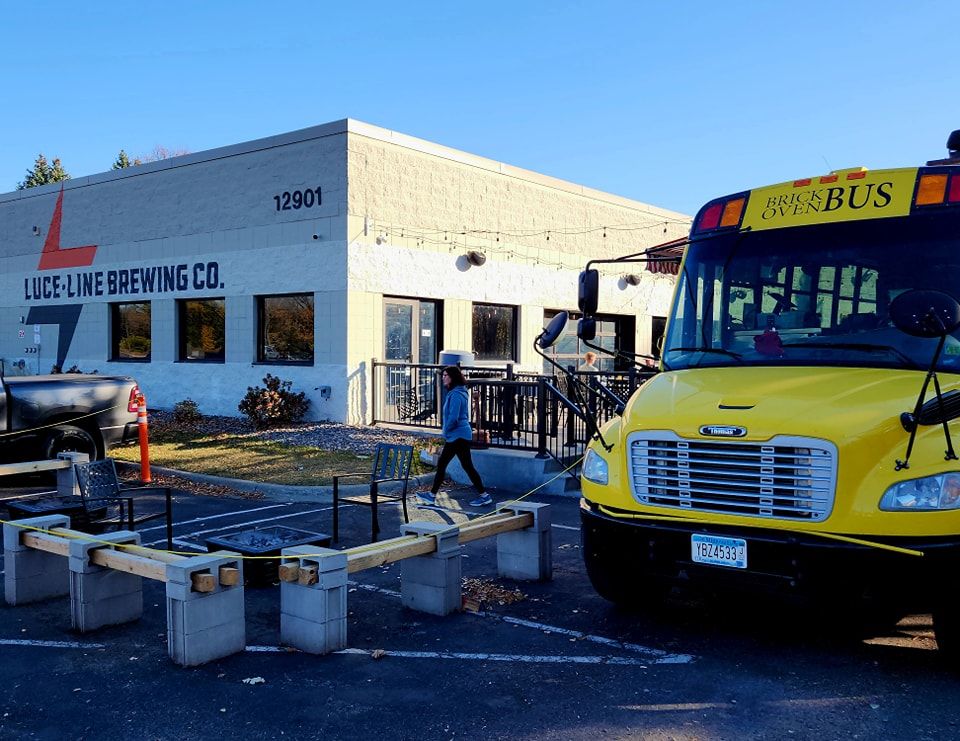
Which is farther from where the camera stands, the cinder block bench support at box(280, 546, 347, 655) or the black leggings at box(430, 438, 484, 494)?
the black leggings at box(430, 438, 484, 494)

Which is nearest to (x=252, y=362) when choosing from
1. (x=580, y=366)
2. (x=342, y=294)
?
(x=342, y=294)

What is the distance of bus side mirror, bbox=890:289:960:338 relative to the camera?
466cm

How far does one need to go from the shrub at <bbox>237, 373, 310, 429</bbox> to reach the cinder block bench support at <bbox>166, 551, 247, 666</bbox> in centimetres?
1156

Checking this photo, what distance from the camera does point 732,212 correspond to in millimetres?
6609

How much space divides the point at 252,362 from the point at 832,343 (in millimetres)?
14923

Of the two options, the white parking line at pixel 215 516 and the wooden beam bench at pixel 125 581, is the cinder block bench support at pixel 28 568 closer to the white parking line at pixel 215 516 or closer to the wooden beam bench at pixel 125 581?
the wooden beam bench at pixel 125 581

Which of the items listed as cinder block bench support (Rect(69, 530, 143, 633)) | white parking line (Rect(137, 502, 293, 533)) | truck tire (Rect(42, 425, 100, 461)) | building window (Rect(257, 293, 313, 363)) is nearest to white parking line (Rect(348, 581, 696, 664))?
cinder block bench support (Rect(69, 530, 143, 633))

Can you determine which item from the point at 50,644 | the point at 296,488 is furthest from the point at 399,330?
the point at 50,644

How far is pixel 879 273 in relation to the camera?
5.69 meters

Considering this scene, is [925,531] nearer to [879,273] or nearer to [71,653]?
[879,273]

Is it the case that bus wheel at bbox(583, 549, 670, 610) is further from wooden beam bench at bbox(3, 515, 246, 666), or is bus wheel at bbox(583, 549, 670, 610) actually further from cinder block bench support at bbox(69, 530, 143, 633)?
cinder block bench support at bbox(69, 530, 143, 633)

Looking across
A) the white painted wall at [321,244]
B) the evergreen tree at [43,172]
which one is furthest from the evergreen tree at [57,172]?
the white painted wall at [321,244]

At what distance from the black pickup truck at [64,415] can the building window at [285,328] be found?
542 cm

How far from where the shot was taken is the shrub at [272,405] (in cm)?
1689
